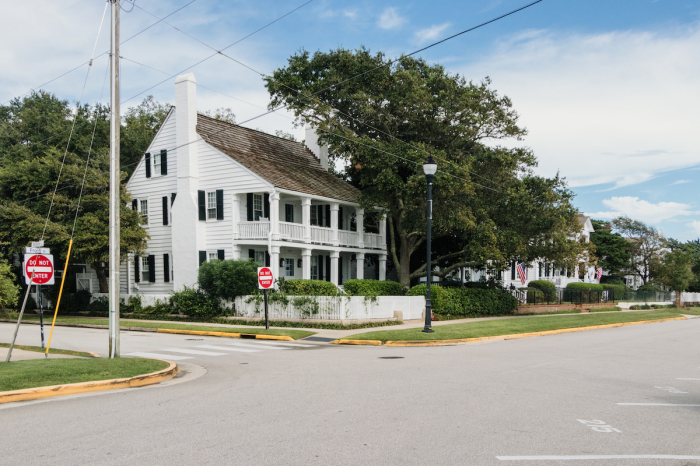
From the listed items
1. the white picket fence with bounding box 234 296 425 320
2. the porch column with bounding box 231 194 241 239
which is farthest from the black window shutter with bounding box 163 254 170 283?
the white picket fence with bounding box 234 296 425 320

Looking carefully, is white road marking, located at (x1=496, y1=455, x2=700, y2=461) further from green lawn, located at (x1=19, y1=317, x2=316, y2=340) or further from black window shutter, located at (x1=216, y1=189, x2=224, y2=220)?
black window shutter, located at (x1=216, y1=189, x2=224, y2=220)

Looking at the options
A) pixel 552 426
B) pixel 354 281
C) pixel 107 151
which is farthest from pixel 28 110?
pixel 552 426

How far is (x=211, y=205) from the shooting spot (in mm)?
30703

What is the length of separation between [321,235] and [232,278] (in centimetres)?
733

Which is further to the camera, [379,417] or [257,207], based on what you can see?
[257,207]

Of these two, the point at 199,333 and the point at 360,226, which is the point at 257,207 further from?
the point at 199,333

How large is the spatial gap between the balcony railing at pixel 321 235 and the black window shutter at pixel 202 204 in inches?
231

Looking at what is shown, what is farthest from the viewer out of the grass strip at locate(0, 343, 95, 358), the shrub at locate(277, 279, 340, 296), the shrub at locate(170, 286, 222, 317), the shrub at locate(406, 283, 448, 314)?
the shrub at locate(406, 283, 448, 314)

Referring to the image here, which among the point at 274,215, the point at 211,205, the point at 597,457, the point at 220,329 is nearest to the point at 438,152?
the point at 274,215

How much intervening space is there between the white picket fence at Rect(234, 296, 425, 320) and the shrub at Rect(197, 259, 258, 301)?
1.49ft

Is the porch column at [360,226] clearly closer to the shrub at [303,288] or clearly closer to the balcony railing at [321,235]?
the balcony railing at [321,235]

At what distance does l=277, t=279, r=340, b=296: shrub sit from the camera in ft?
84.9

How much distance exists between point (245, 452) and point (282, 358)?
27.6ft

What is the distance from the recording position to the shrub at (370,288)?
91.2 feet
